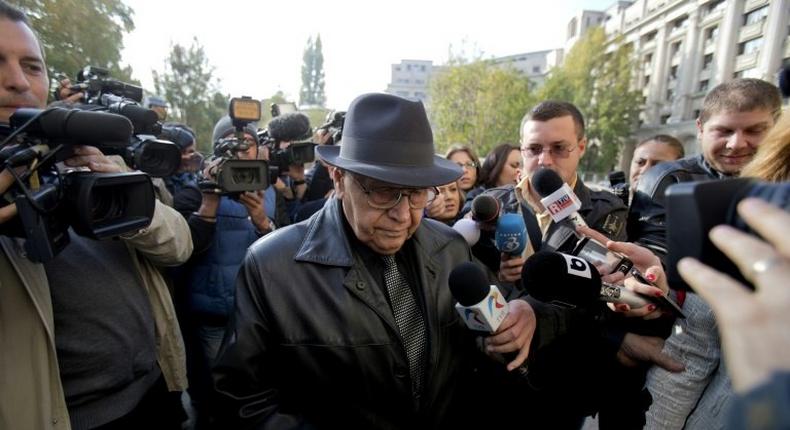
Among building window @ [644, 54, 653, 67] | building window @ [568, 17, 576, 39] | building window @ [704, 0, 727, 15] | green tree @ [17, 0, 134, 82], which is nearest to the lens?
green tree @ [17, 0, 134, 82]

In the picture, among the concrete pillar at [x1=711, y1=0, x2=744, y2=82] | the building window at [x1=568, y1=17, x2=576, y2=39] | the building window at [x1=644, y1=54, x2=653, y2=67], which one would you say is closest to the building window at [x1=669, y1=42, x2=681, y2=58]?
the building window at [x1=644, y1=54, x2=653, y2=67]

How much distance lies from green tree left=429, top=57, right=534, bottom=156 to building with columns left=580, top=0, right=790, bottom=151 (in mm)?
11692

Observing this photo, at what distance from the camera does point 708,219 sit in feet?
2.03

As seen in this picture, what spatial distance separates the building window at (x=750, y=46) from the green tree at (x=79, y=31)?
115 ft

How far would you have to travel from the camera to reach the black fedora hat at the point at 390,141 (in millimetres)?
1484

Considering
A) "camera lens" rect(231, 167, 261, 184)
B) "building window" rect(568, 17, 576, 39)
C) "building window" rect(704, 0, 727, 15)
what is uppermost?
"building window" rect(568, 17, 576, 39)

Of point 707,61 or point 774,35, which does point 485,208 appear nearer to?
point 774,35

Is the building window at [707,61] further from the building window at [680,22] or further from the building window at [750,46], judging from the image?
the building window at [680,22]

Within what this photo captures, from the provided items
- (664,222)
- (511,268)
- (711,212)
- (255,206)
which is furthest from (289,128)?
(711,212)

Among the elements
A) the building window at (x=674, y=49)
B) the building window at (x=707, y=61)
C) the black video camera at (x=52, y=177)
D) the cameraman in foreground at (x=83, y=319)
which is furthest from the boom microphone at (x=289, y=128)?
the building window at (x=674, y=49)

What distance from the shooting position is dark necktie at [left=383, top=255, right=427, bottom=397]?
152cm

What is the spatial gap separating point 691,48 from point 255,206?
41108 mm

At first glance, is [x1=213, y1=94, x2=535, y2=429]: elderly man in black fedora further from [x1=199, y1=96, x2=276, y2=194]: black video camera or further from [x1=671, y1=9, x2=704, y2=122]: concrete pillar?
[x1=671, y1=9, x2=704, y2=122]: concrete pillar

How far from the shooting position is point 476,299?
48.3 inches
